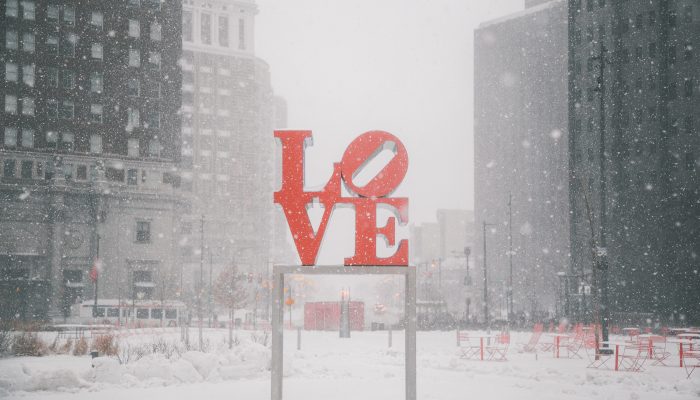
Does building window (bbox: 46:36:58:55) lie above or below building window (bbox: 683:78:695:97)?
above

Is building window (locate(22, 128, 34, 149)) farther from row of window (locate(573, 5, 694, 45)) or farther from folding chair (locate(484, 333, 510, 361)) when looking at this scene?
row of window (locate(573, 5, 694, 45))

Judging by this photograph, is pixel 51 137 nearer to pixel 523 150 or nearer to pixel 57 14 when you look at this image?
pixel 57 14

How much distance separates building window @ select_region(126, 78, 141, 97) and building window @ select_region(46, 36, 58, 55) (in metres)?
7.86

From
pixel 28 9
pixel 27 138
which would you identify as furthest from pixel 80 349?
pixel 28 9

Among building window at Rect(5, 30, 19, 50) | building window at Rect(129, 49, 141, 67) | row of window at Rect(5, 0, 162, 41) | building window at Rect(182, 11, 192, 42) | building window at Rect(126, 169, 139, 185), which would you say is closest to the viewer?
building window at Rect(5, 30, 19, 50)


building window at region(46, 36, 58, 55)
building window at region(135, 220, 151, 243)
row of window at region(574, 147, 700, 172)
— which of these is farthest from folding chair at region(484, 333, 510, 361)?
building window at region(46, 36, 58, 55)

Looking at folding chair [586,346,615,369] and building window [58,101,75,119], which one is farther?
building window [58,101,75,119]

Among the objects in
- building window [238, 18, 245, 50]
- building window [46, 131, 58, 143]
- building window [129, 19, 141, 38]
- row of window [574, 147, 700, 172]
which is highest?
building window [238, 18, 245, 50]

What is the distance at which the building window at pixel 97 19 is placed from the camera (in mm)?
74250

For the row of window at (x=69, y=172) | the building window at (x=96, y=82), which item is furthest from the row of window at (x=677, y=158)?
the building window at (x=96, y=82)

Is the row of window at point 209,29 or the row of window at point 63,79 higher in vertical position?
the row of window at point 209,29

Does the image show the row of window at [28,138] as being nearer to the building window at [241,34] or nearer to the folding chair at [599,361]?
the folding chair at [599,361]

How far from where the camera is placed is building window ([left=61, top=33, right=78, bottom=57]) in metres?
72.8

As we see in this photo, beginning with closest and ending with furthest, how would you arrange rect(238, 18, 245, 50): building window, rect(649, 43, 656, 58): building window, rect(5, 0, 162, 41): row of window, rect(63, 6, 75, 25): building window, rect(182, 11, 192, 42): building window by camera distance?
rect(5, 0, 162, 41): row of window, rect(63, 6, 75, 25): building window, rect(649, 43, 656, 58): building window, rect(182, 11, 192, 42): building window, rect(238, 18, 245, 50): building window
